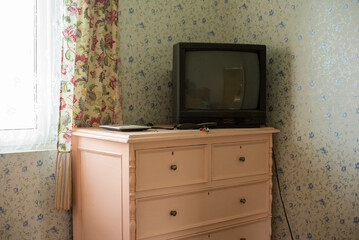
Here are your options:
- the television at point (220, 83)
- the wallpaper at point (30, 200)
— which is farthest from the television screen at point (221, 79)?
the wallpaper at point (30, 200)

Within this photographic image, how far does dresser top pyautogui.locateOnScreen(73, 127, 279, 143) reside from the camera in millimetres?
1788

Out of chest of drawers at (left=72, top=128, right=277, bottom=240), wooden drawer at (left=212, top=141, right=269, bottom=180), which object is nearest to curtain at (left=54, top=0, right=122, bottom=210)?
chest of drawers at (left=72, top=128, right=277, bottom=240)

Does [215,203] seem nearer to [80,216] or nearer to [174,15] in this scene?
[80,216]

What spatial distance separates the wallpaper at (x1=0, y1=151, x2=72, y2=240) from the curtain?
10 cm

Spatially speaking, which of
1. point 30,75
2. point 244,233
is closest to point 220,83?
point 244,233

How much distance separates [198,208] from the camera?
80.5 inches

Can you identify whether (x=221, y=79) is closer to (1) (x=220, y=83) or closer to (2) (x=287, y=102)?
(1) (x=220, y=83)

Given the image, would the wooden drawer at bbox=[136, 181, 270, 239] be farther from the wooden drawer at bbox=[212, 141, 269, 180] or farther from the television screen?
the television screen

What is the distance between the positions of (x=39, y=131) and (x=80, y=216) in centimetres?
52

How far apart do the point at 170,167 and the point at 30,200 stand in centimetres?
82

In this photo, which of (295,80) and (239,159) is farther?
(295,80)

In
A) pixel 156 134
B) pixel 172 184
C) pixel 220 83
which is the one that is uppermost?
pixel 220 83

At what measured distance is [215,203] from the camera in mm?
2104

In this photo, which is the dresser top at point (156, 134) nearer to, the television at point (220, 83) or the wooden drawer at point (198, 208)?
the television at point (220, 83)
